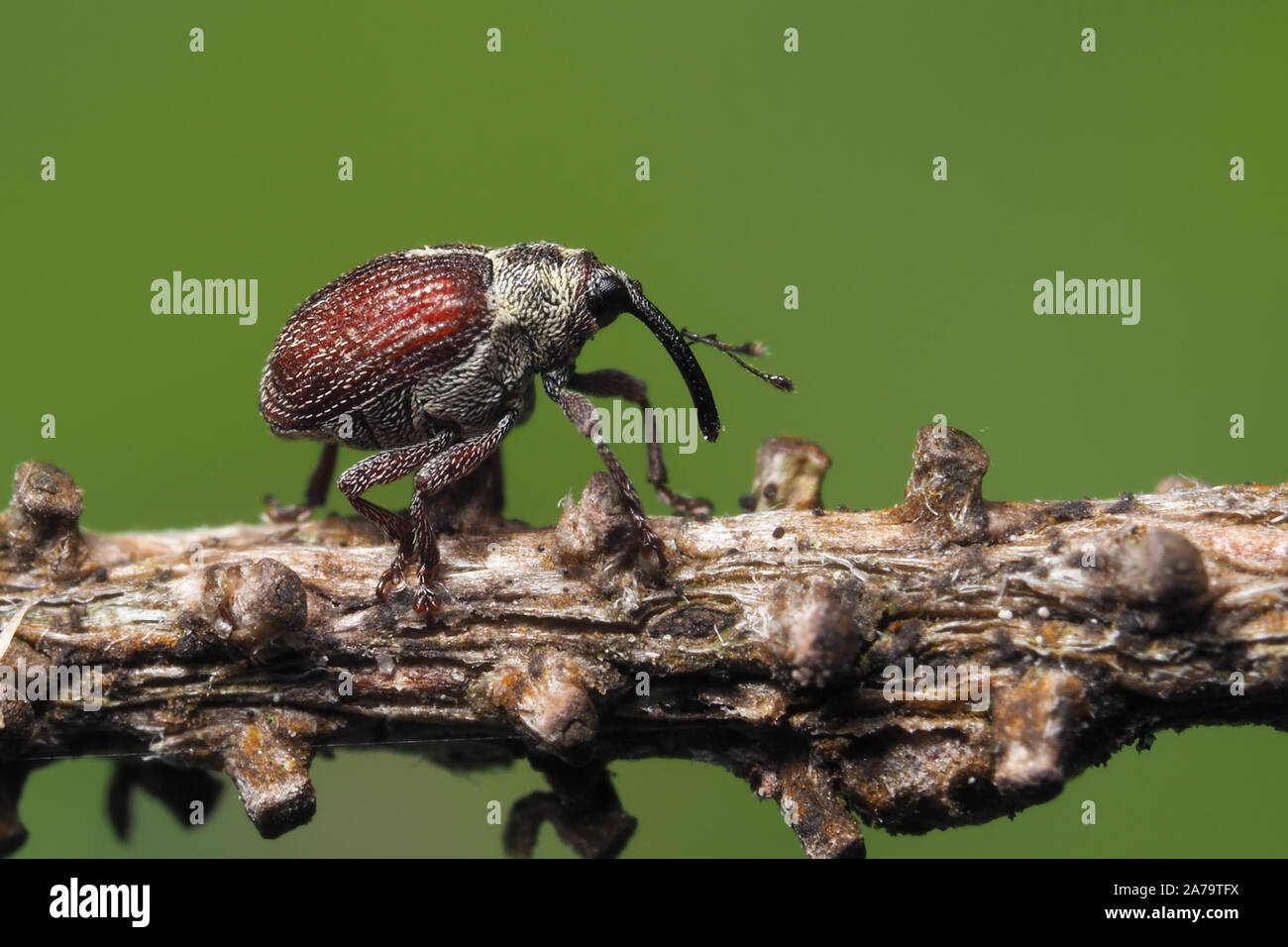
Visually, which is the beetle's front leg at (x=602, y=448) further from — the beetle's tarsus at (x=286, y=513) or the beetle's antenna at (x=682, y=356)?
the beetle's tarsus at (x=286, y=513)

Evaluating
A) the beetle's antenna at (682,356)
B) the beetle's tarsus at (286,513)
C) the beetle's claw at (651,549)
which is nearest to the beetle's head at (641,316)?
the beetle's antenna at (682,356)

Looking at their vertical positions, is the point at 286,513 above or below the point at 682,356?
below

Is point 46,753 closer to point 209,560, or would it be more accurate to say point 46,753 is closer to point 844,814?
point 209,560

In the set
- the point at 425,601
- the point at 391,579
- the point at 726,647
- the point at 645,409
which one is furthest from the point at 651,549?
the point at 645,409

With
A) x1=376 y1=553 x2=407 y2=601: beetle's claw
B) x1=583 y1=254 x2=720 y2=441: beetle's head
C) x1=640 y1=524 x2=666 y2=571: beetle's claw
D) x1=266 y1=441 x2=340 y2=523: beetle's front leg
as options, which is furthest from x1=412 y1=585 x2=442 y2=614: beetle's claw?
x1=266 y1=441 x2=340 y2=523: beetle's front leg

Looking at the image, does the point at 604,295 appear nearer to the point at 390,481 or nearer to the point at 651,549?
the point at 390,481

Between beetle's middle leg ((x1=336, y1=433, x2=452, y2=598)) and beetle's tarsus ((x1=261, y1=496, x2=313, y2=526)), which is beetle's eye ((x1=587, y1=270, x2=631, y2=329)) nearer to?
beetle's middle leg ((x1=336, y1=433, x2=452, y2=598))
